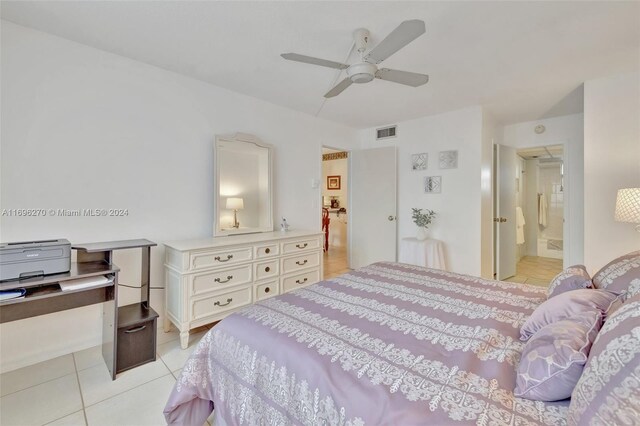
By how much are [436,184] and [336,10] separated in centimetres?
283

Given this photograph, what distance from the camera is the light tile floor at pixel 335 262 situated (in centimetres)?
462

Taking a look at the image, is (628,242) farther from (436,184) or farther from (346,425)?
(346,425)

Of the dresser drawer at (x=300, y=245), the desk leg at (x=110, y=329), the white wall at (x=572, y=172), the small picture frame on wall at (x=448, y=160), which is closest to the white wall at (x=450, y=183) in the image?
the small picture frame on wall at (x=448, y=160)

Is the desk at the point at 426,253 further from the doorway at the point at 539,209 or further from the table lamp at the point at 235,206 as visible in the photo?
the doorway at the point at 539,209

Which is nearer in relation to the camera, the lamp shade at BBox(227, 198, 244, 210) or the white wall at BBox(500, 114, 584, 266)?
the lamp shade at BBox(227, 198, 244, 210)

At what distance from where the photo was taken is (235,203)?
10.1ft

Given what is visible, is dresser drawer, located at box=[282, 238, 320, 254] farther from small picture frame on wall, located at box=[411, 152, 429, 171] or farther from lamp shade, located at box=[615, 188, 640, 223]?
lamp shade, located at box=[615, 188, 640, 223]

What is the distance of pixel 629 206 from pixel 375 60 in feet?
7.02

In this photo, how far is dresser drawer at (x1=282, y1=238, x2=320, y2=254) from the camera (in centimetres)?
301

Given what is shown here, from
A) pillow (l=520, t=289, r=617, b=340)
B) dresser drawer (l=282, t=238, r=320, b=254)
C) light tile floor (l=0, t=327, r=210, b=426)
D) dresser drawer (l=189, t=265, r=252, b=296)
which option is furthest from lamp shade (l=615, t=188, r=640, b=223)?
light tile floor (l=0, t=327, r=210, b=426)

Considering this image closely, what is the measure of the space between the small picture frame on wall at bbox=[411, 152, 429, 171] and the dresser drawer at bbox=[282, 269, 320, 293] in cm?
215

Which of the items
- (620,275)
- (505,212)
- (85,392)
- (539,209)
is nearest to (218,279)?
(85,392)

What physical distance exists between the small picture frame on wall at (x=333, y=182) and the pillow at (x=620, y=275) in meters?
5.99

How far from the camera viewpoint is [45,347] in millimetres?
2121
